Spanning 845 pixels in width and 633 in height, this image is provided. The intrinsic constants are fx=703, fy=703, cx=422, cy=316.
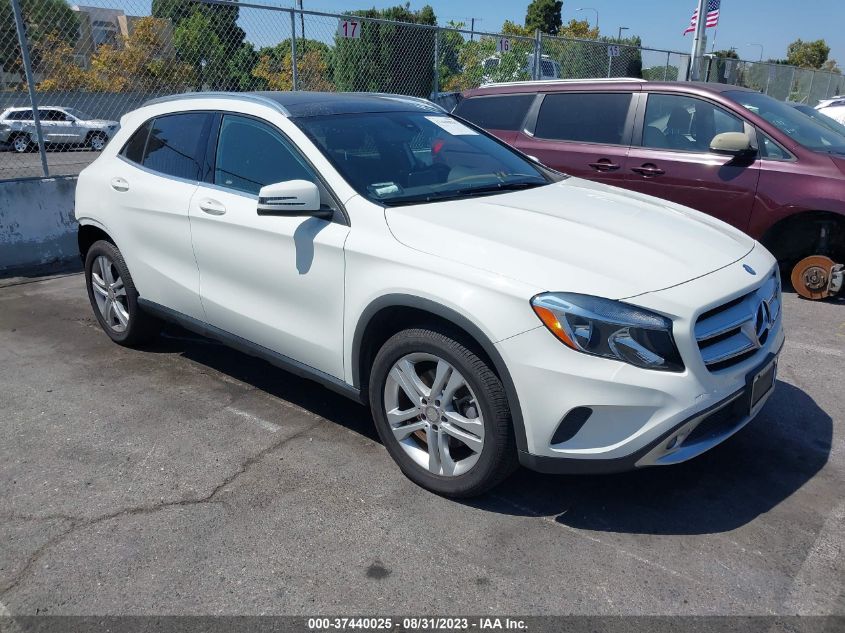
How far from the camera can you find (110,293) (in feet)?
16.3

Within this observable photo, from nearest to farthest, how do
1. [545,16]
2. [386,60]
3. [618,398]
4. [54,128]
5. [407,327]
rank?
1. [618,398]
2. [407,327]
3. [54,128]
4. [386,60]
5. [545,16]

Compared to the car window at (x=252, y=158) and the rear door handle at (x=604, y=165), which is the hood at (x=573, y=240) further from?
the rear door handle at (x=604, y=165)

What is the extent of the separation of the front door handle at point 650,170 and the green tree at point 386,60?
5006 millimetres

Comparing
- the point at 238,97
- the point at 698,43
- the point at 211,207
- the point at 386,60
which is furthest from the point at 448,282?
the point at 698,43

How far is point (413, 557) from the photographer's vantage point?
9.01 feet

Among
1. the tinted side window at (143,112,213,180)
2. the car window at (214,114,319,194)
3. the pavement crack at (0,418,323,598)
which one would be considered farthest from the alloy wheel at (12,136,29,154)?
the pavement crack at (0,418,323,598)

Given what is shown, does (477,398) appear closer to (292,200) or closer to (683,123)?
(292,200)

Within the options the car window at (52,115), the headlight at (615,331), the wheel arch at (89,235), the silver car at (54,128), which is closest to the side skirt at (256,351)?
the wheel arch at (89,235)

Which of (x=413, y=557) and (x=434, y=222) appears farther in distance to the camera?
(x=434, y=222)

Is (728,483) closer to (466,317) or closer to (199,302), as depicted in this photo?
(466,317)

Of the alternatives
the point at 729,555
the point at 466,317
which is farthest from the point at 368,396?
the point at 729,555

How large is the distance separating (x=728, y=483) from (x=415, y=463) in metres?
1.44

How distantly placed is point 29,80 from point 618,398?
6746 mm

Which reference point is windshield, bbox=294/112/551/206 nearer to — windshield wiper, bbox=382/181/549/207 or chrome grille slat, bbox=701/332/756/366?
windshield wiper, bbox=382/181/549/207
